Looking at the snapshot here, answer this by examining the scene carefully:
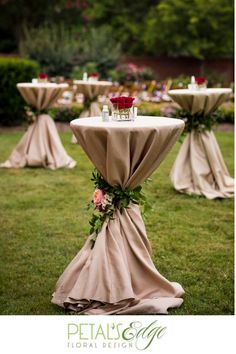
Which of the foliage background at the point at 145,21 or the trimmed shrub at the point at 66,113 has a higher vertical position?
the foliage background at the point at 145,21

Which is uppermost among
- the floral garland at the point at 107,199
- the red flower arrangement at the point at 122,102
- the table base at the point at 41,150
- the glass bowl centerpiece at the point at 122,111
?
the red flower arrangement at the point at 122,102

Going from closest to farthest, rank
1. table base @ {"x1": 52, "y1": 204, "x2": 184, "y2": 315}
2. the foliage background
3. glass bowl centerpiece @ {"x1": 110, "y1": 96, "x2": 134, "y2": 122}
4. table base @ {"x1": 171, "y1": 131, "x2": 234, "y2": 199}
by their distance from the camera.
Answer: table base @ {"x1": 52, "y1": 204, "x2": 184, "y2": 315}
glass bowl centerpiece @ {"x1": 110, "y1": 96, "x2": 134, "y2": 122}
table base @ {"x1": 171, "y1": 131, "x2": 234, "y2": 199}
the foliage background

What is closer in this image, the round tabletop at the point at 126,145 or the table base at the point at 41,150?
the round tabletop at the point at 126,145

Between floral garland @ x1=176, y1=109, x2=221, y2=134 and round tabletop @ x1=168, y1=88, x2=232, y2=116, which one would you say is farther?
floral garland @ x1=176, y1=109, x2=221, y2=134

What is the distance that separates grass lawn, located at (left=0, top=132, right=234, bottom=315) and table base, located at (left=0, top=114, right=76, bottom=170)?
43 centimetres

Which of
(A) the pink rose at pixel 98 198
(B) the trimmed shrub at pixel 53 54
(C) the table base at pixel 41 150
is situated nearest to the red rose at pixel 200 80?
(C) the table base at pixel 41 150

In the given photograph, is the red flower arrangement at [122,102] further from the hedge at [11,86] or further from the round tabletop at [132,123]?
the hedge at [11,86]

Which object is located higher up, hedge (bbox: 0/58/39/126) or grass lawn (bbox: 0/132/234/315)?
hedge (bbox: 0/58/39/126)

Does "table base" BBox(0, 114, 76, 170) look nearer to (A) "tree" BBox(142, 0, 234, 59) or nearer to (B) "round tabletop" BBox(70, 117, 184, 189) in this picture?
(B) "round tabletop" BBox(70, 117, 184, 189)

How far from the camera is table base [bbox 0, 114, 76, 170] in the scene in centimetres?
934

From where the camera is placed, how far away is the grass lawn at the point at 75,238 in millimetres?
4582

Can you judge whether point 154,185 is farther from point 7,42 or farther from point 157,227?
point 7,42

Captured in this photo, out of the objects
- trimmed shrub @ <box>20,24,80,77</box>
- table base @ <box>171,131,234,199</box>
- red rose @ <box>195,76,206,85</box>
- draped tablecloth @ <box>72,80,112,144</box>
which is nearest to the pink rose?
table base @ <box>171,131,234,199</box>

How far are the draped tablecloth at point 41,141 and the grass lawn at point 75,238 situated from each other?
1.48 feet
